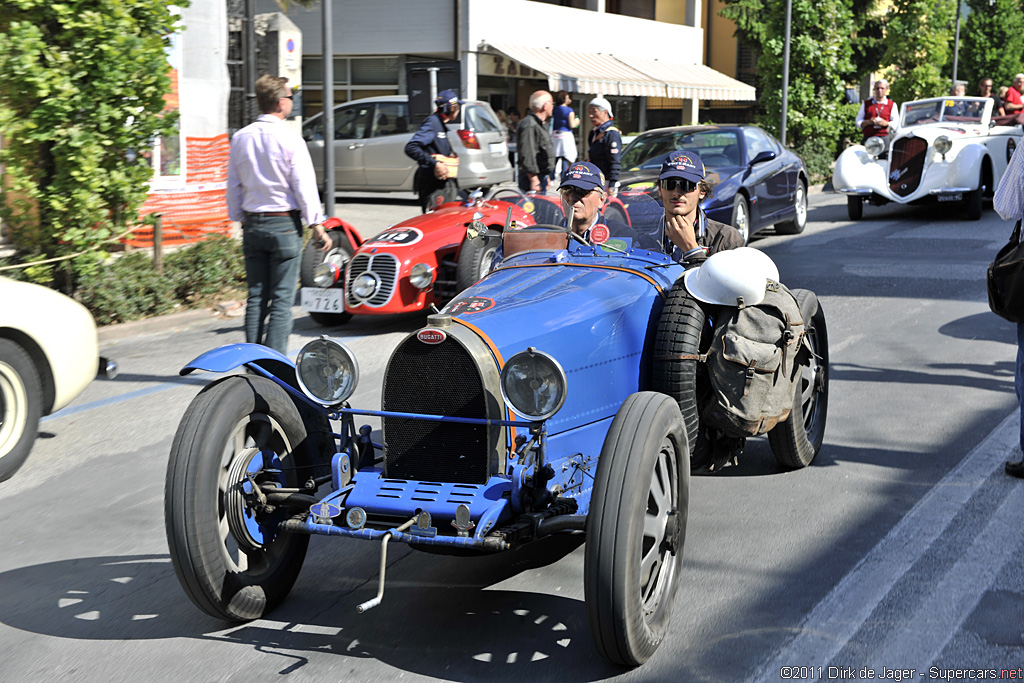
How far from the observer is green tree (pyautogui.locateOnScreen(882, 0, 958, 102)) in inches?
1309

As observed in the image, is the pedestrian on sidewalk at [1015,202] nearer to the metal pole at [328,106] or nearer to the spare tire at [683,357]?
the spare tire at [683,357]

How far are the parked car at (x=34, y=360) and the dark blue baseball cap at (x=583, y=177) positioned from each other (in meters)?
3.01

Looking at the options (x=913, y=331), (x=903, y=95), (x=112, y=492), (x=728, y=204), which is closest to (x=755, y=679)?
(x=112, y=492)

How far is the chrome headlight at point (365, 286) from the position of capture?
29.9 feet

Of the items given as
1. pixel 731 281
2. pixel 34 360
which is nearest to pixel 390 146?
pixel 34 360

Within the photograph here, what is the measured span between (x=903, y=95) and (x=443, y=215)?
2913 centimetres

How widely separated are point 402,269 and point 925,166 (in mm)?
10039

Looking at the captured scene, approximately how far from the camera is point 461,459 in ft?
12.9

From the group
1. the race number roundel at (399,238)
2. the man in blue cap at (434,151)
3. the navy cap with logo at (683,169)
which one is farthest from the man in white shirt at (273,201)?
the man in blue cap at (434,151)

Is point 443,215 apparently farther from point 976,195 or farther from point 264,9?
point 264,9

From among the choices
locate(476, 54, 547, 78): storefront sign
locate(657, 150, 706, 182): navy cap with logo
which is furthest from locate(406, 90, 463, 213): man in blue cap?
locate(476, 54, 547, 78): storefront sign

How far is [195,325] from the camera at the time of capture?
9.99 meters

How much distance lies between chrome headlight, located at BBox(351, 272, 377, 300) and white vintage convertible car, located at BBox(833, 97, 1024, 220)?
926cm

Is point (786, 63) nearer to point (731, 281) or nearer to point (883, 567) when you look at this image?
point (731, 281)
